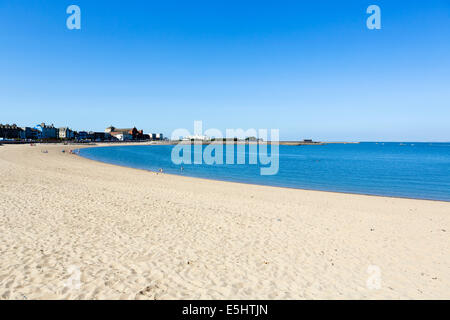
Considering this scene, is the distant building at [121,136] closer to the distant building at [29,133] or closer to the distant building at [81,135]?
the distant building at [81,135]

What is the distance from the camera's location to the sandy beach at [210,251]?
17.8ft

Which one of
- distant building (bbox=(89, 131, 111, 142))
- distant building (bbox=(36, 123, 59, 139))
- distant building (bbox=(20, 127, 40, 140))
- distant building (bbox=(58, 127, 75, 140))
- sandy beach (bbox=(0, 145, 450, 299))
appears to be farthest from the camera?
distant building (bbox=(89, 131, 111, 142))

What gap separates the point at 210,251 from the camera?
24.6 ft

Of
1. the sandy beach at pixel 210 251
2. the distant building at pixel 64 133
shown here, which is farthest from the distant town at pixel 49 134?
the sandy beach at pixel 210 251

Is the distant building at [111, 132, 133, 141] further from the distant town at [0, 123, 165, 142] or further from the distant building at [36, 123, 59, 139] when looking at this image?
the distant building at [36, 123, 59, 139]

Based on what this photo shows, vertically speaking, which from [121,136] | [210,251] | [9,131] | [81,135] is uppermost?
[121,136]

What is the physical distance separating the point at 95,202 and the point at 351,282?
1220 centimetres

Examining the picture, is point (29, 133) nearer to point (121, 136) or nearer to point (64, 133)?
point (64, 133)

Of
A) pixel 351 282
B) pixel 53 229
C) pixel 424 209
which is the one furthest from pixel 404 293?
pixel 424 209

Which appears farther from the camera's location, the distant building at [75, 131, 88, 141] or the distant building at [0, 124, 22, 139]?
the distant building at [75, 131, 88, 141]

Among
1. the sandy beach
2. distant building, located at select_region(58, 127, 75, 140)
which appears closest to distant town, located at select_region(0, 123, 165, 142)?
distant building, located at select_region(58, 127, 75, 140)

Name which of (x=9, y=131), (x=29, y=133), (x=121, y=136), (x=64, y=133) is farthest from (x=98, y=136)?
(x=9, y=131)

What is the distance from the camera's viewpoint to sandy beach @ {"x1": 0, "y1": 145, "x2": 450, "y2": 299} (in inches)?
214

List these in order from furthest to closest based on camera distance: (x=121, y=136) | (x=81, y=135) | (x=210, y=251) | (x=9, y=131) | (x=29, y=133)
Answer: (x=121, y=136) → (x=81, y=135) → (x=29, y=133) → (x=9, y=131) → (x=210, y=251)
